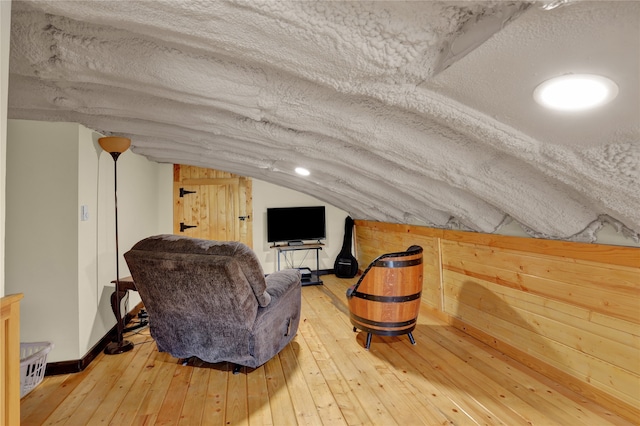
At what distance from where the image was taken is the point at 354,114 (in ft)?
6.29

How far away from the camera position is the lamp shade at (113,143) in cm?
287

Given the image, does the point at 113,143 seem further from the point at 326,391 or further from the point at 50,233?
the point at 326,391

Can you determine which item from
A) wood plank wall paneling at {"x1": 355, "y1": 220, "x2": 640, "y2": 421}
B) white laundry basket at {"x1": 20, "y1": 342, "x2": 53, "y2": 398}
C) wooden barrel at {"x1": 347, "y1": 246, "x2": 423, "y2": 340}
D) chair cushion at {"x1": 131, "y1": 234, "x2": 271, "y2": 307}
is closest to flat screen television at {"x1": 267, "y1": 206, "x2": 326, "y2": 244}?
wood plank wall paneling at {"x1": 355, "y1": 220, "x2": 640, "y2": 421}

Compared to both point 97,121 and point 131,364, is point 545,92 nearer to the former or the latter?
point 97,121

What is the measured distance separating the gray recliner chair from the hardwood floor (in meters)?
0.23

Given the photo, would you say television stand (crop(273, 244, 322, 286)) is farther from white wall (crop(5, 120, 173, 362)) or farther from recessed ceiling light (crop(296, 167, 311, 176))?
white wall (crop(5, 120, 173, 362))

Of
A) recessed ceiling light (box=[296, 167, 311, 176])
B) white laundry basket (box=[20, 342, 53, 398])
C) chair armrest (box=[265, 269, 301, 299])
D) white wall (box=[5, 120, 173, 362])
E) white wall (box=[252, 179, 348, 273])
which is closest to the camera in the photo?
white laundry basket (box=[20, 342, 53, 398])

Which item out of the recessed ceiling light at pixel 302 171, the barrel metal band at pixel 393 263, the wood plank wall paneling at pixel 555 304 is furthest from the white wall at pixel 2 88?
the wood plank wall paneling at pixel 555 304

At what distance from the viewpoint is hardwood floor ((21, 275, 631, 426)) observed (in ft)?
6.40

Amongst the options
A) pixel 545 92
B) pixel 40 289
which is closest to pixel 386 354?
pixel 545 92

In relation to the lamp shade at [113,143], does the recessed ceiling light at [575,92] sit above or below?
below

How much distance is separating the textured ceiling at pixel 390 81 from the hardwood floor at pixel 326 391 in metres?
1.08

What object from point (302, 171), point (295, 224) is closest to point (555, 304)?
point (302, 171)

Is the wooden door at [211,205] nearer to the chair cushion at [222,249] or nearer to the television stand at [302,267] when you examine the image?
the television stand at [302,267]
